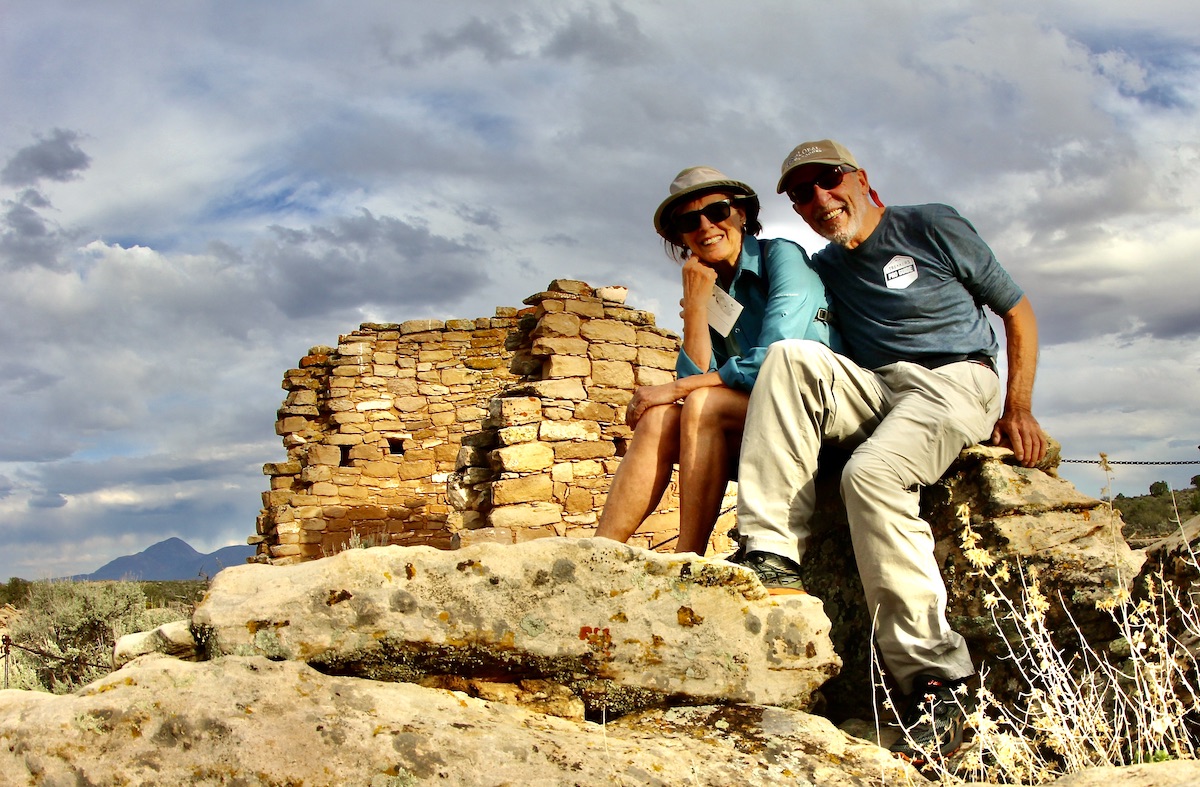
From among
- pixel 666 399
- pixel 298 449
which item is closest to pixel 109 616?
pixel 298 449

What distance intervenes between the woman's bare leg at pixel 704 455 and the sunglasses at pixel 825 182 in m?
0.89

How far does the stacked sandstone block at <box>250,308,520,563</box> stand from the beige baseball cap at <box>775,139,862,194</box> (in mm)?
9256

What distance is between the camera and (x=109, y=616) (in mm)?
9391

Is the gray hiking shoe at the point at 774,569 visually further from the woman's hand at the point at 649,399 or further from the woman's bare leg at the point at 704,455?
the woman's hand at the point at 649,399

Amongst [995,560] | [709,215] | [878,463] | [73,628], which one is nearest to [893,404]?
[878,463]

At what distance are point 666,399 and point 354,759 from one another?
1.80m

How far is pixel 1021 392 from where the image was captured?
3477mm

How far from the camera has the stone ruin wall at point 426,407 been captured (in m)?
8.68

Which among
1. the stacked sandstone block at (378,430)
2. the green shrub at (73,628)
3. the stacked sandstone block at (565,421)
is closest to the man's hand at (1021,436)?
the stacked sandstone block at (565,421)

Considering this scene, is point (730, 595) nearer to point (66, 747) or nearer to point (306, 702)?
point (306, 702)

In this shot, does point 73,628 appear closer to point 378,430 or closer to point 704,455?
point 378,430

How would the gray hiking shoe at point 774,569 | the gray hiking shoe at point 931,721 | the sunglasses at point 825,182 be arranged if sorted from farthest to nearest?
1. the sunglasses at point 825,182
2. the gray hiking shoe at point 774,569
3. the gray hiking shoe at point 931,721

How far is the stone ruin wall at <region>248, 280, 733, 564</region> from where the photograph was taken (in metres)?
8.68

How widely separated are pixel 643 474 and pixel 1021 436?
1336 millimetres
